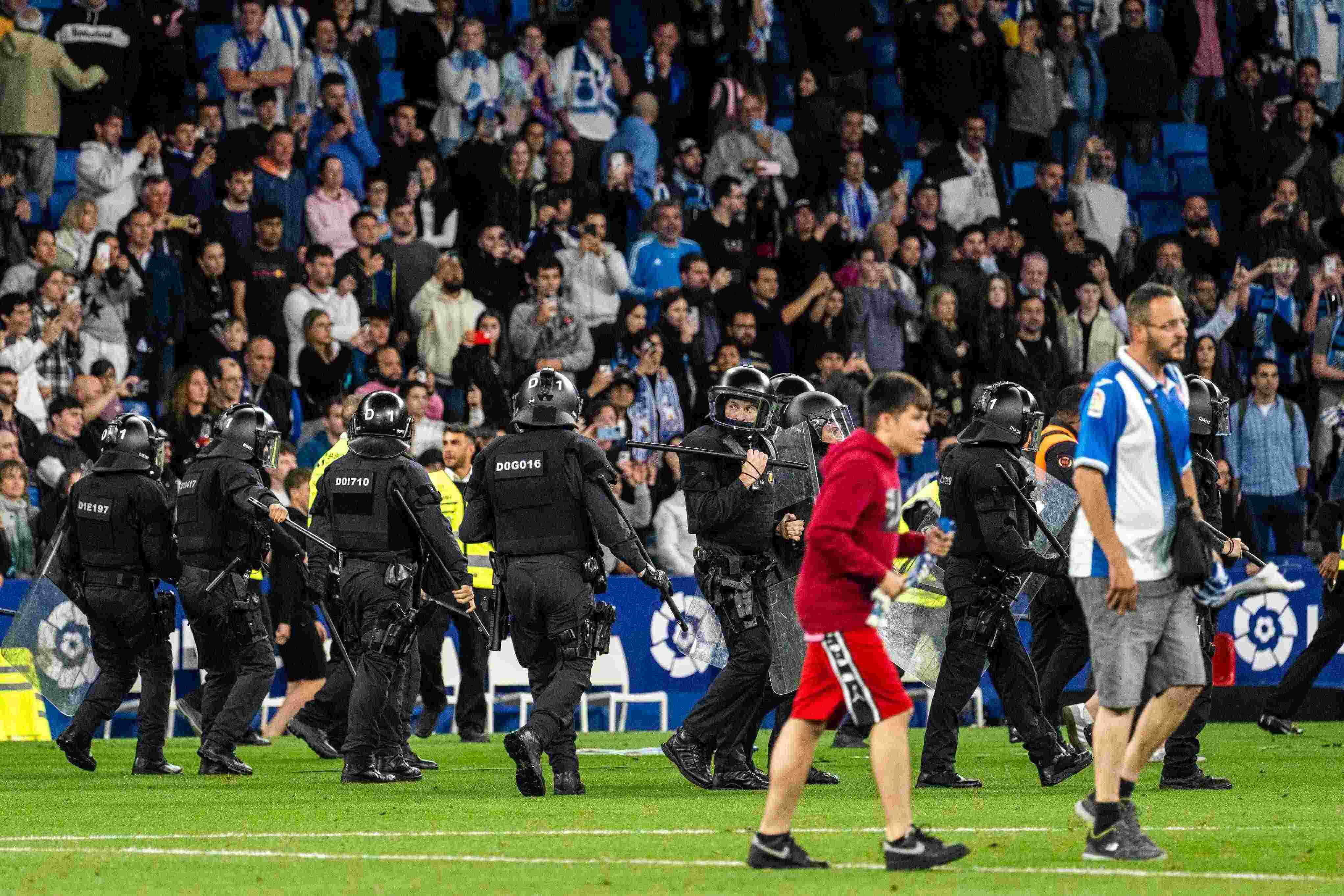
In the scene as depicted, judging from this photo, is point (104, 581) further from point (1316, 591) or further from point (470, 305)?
point (1316, 591)

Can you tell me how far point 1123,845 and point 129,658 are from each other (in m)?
8.11

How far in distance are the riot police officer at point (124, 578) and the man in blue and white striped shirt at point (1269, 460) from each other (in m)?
11.0

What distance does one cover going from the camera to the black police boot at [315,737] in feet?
52.8

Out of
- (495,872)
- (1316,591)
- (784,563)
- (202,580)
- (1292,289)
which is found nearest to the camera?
(495,872)

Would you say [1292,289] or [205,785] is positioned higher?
[1292,289]

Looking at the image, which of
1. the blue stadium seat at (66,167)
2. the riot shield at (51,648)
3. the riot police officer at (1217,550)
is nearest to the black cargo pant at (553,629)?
the riot police officer at (1217,550)

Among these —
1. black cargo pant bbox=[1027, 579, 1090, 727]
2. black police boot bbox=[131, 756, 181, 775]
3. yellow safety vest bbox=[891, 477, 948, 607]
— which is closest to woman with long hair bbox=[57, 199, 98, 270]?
black police boot bbox=[131, 756, 181, 775]

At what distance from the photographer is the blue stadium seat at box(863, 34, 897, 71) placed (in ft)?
86.9

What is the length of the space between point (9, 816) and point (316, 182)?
10933mm

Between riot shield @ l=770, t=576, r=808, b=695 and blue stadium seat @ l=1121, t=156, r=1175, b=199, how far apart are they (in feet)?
48.1

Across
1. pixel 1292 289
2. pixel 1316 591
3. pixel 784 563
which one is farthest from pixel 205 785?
pixel 1292 289

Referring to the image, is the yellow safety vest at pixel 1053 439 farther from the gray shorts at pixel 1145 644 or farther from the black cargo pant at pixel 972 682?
the gray shorts at pixel 1145 644

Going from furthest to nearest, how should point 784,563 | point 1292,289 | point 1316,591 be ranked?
point 1292,289 → point 1316,591 → point 784,563

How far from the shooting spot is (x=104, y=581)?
14.4m
